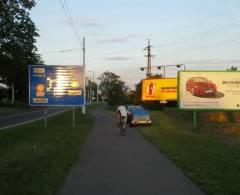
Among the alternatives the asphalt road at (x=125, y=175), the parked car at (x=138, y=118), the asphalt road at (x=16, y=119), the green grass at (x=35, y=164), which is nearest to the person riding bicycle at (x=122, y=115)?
the green grass at (x=35, y=164)

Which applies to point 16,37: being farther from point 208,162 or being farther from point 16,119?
point 208,162

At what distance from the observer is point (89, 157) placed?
14.1 meters

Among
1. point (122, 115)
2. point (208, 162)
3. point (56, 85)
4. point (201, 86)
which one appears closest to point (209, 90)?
point (201, 86)

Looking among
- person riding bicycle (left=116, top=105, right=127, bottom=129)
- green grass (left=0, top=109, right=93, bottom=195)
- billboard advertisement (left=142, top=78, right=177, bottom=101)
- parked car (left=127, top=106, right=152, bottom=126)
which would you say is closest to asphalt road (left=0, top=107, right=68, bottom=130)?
parked car (left=127, top=106, right=152, bottom=126)

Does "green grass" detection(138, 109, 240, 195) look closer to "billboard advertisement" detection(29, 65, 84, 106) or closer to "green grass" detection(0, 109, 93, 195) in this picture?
"green grass" detection(0, 109, 93, 195)

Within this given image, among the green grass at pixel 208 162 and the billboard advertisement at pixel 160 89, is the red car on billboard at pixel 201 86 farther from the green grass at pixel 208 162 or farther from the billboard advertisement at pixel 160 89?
the billboard advertisement at pixel 160 89

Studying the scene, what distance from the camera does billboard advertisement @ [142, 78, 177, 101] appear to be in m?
64.8

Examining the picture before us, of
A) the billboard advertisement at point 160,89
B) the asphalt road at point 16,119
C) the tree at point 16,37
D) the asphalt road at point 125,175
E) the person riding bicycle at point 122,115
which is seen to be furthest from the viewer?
the billboard advertisement at point 160,89

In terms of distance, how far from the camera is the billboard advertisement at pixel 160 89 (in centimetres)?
6475

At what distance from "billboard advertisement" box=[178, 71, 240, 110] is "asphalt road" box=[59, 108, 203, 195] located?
17.0 metres

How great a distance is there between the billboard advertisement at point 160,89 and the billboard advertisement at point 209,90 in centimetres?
3083

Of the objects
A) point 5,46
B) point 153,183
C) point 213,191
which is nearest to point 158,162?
point 153,183

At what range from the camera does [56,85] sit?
30.4m

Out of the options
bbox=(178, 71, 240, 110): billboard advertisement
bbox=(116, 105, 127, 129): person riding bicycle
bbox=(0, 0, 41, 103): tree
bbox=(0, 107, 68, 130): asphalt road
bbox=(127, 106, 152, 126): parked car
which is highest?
bbox=(0, 0, 41, 103): tree
